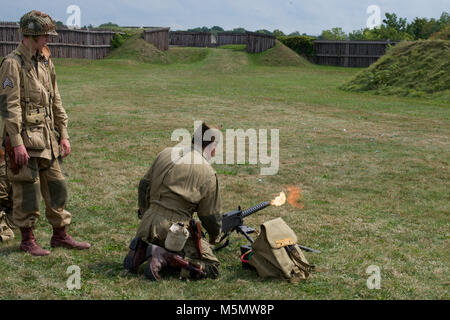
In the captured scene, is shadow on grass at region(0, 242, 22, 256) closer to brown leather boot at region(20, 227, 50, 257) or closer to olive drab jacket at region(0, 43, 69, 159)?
brown leather boot at region(20, 227, 50, 257)

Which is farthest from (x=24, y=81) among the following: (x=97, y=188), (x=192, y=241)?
(x=97, y=188)

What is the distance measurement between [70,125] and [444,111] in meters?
14.1

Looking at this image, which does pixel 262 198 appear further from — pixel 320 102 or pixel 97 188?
pixel 320 102

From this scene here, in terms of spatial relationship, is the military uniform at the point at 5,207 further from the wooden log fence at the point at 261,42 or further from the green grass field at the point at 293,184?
the wooden log fence at the point at 261,42

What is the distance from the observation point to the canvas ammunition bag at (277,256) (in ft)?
16.7

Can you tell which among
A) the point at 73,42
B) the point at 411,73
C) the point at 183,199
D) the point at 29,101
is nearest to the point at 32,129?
the point at 29,101

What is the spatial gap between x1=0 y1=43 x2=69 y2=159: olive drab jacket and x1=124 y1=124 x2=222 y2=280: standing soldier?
4.37ft

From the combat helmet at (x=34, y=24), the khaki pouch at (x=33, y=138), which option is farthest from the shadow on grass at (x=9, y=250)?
the combat helmet at (x=34, y=24)

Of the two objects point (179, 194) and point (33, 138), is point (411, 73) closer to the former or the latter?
point (179, 194)

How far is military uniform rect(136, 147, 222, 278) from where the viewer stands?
199 inches

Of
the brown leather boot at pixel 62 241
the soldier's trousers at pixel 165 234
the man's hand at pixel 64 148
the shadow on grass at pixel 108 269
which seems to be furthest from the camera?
the brown leather boot at pixel 62 241

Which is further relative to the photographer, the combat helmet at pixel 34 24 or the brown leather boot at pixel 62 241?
the brown leather boot at pixel 62 241

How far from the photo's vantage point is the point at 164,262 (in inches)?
201

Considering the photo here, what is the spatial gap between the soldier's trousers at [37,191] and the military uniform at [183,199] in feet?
3.96
